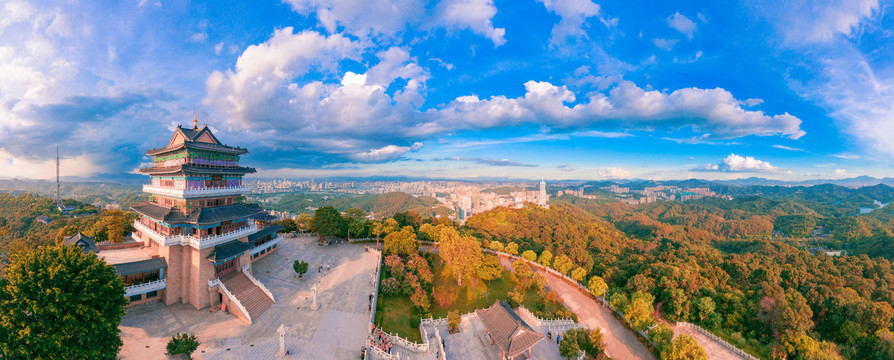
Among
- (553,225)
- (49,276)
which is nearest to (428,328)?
(49,276)

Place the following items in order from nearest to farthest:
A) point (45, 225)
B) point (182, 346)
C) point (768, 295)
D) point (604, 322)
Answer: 1. point (182, 346)
2. point (604, 322)
3. point (768, 295)
4. point (45, 225)

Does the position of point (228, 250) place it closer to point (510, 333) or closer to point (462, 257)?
point (462, 257)

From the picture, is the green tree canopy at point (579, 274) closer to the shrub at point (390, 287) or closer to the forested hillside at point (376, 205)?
the shrub at point (390, 287)

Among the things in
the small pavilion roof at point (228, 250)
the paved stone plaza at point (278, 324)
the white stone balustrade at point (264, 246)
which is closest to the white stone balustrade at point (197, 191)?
the small pavilion roof at point (228, 250)

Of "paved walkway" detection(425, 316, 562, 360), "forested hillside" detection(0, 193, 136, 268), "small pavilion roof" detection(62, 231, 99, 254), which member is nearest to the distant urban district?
"forested hillside" detection(0, 193, 136, 268)

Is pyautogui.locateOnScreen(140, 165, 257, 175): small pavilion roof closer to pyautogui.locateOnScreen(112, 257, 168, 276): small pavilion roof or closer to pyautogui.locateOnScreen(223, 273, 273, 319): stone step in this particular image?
pyautogui.locateOnScreen(112, 257, 168, 276): small pavilion roof

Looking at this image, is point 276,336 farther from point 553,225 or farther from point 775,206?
point 775,206

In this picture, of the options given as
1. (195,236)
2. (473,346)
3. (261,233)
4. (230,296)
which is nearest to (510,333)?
(473,346)
